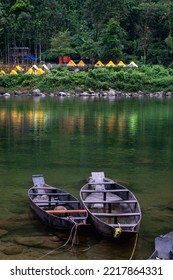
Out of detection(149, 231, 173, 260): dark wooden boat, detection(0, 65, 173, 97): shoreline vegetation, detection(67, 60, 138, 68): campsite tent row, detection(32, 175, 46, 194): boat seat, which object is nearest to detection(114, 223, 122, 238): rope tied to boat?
detection(149, 231, 173, 260): dark wooden boat

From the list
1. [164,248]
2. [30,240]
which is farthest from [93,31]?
[164,248]

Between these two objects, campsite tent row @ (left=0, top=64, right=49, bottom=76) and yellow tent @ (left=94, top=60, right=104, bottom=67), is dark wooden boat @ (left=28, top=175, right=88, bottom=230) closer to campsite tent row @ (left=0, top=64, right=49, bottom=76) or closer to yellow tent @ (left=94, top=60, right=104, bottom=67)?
campsite tent row @ (left=0, top=64, right=49, bottom=76)

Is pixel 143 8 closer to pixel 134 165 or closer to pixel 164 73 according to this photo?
pixel 164 73

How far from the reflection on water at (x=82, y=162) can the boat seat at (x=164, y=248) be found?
1.43 m

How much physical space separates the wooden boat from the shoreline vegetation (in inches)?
1986

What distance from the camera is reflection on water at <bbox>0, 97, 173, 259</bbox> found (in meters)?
12.1

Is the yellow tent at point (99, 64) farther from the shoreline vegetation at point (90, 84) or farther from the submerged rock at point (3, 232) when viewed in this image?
the submerged rock at point (3, 232)

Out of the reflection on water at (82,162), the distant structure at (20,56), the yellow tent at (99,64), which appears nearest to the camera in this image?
the reflection on water at (82,162)

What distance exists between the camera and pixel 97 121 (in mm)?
37312

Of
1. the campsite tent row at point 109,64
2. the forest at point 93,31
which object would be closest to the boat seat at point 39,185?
the campsite tent row at point 109,64

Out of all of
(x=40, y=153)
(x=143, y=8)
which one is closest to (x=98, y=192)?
(x=40, y=153)

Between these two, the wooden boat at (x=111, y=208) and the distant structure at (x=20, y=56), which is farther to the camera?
the distant structure at (x=20, y=56)

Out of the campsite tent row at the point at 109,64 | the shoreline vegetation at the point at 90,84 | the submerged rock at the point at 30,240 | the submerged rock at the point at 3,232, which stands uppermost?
the campsite tent row at the point at 109,64

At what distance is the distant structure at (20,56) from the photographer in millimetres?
78188
